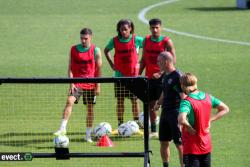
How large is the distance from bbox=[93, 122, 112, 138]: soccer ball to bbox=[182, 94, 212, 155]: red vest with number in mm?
4736

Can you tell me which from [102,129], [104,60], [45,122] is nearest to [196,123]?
[102,129]

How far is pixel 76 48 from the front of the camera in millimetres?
18250

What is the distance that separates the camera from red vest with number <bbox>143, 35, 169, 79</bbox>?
18.5 metres

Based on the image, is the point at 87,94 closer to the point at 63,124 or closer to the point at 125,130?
the point at 63,124

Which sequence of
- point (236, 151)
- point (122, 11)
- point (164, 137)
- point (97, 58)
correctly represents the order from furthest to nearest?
point (122, 11) < point (97, 58) < point (236, 151) < point (164, 137)

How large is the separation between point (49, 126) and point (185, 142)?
6481 millimetres

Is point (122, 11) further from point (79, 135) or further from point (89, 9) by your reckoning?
point (79, 135)

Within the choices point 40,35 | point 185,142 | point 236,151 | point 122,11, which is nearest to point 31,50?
point 40,35

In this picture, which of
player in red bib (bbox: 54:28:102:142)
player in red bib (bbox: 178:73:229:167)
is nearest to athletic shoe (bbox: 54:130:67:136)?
player in red bib (bbox: 54:28:102:142)

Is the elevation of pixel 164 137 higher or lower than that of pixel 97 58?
lower

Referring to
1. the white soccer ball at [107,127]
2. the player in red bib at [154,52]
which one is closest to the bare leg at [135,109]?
the player in red bib at [154,52]

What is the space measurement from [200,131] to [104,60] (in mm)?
15114

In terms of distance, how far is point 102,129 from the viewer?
17.6 m

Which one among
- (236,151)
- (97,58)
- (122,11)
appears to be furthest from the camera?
(122,11)
